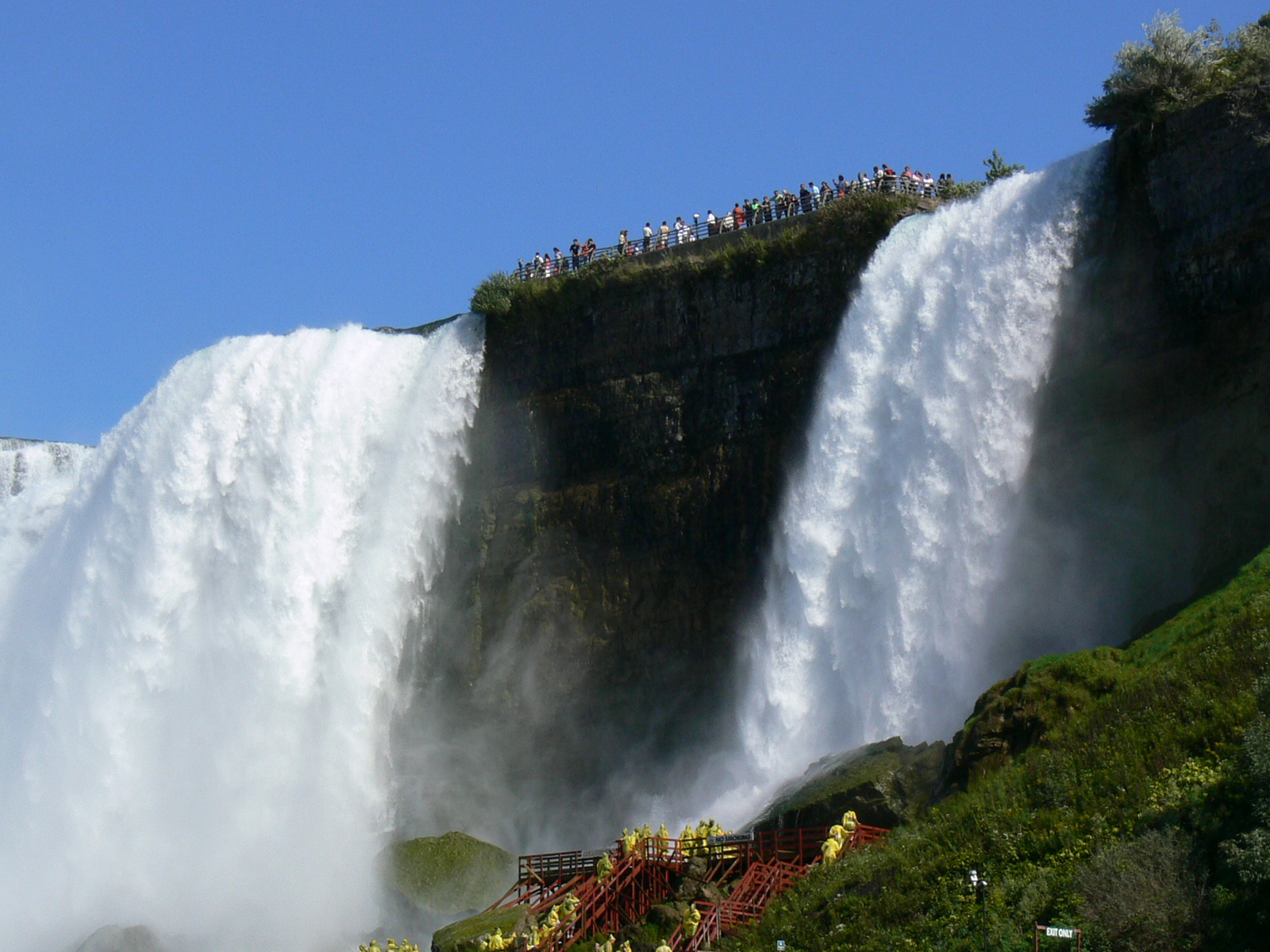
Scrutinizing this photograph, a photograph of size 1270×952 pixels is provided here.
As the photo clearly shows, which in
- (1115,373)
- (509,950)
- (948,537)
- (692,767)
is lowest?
(509,950)

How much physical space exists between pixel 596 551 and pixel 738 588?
4794 mm

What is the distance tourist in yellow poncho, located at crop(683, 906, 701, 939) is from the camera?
2122cm

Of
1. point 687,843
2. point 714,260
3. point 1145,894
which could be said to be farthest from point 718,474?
point 1145,894

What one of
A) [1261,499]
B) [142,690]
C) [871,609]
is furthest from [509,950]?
[142,690]

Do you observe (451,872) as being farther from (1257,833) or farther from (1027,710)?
(1257,833)

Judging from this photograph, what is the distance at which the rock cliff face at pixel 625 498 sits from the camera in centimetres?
3750

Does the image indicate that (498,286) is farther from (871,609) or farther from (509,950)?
(509,950)

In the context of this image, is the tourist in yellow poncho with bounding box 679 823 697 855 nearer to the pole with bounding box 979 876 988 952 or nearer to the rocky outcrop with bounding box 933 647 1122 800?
the rocky outcrop with bounding box 933 647 1122 800

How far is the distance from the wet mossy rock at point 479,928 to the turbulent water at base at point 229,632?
1130 cm

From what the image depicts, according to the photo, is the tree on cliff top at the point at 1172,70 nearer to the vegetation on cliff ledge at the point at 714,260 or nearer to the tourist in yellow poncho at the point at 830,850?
the vegetation on cliff ledge at the point at 714,260

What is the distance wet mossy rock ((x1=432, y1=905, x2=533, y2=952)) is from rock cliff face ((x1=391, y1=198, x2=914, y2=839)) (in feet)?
40.2

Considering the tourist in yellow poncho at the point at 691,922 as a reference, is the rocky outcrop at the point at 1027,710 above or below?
above

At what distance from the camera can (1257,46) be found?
2894cm

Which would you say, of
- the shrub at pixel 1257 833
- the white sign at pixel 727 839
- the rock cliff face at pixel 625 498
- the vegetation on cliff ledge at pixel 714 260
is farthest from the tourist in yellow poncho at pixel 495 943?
the vegetation on cliff ledge at pixel 714 260
